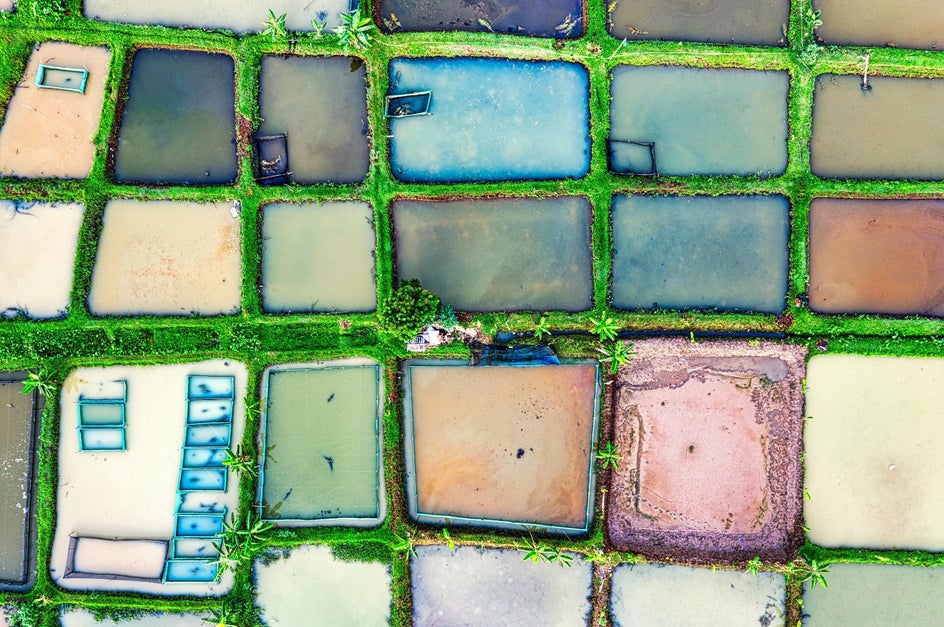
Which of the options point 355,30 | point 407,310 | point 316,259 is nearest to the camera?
point 407,310

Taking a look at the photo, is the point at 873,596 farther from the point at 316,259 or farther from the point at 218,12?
the point at 218,12

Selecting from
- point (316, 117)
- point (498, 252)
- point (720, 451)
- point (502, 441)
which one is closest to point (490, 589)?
point (502, 441)

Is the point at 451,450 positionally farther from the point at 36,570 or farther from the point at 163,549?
the point at 36,570

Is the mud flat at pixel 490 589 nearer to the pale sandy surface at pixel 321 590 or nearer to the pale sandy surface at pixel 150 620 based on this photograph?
the pale sandy surface at pixel 321 590

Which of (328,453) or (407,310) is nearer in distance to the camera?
(407,310)

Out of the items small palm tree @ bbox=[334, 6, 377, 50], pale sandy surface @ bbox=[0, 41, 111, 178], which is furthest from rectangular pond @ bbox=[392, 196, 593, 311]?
pale sandy surface @ bbox=[0, 41, 111, 178]

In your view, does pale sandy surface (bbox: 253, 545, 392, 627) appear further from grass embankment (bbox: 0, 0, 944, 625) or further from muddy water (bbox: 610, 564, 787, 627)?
muddy water (bbox: 610, 564, 787, 627)
